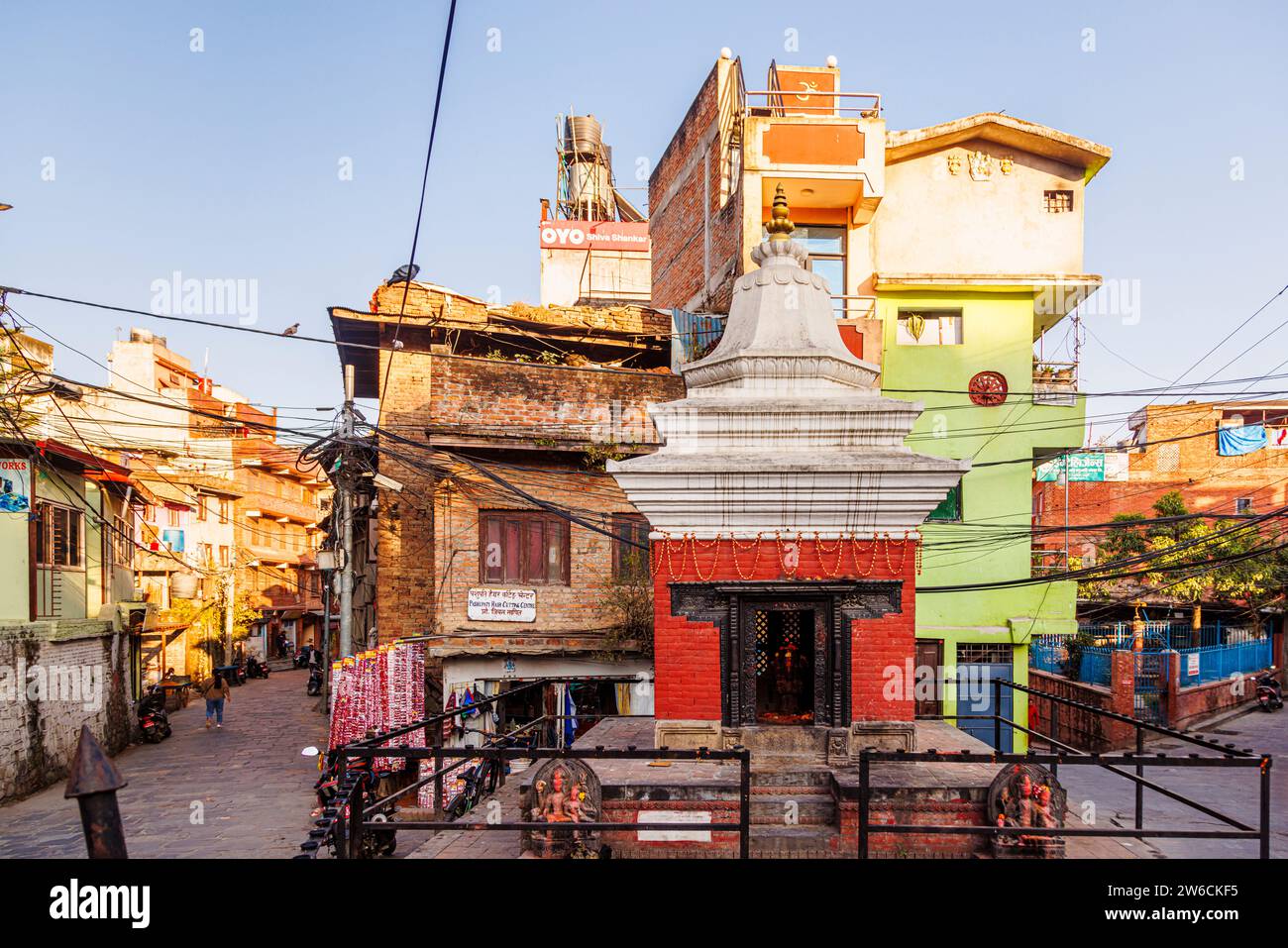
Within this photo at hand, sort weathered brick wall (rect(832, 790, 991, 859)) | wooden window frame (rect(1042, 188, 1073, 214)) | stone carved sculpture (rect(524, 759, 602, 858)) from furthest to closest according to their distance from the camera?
wooden window frame (rect(1042, 188, 1073, 214)) < weathered brick wall (rect(832, 790, 991, 859)) < stone carved sculpture (rect(524, 759, 602, 858))

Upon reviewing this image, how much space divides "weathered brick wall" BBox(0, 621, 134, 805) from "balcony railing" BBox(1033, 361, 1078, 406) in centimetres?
2351

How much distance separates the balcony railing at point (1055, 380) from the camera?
2091cm

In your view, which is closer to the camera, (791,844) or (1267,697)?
(791,844)

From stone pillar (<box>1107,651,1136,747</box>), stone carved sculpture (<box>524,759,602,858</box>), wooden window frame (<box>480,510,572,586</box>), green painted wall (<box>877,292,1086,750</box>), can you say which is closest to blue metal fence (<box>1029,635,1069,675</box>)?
stone pillar (<box>1107,651,1136,747</box>)

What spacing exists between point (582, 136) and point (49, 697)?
105ft

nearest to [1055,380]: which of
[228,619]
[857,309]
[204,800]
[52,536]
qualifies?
[857,309]

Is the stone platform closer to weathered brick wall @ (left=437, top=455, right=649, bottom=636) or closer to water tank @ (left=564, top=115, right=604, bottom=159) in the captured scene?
weathered brick wall @ (left=437, top=455, right=649, bottom=636)

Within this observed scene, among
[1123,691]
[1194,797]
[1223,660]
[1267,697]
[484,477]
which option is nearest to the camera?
[1194,797]

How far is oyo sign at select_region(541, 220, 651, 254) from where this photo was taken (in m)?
34.3

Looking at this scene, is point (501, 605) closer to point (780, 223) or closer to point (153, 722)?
point (780, 223)

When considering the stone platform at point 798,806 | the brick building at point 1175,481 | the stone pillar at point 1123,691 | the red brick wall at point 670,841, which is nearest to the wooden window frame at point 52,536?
the stone platform at point 798,806

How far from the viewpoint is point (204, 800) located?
53.8 ft

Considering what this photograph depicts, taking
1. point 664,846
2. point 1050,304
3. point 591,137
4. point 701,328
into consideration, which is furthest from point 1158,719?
point 591,137

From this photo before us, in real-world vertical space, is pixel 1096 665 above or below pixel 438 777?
below
